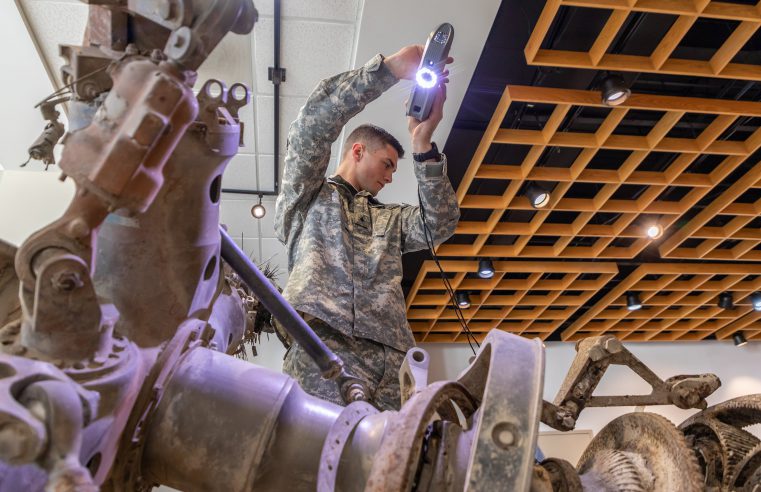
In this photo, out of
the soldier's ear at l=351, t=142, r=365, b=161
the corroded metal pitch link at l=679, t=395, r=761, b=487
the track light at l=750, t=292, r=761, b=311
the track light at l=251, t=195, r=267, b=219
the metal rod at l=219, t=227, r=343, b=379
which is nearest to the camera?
the corroded metal pitch link at l=679, t=395, r=761, b=487

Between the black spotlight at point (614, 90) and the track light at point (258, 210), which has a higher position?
the black spotlight at point (614, 90)

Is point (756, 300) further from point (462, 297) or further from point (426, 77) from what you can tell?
point (426, 77)

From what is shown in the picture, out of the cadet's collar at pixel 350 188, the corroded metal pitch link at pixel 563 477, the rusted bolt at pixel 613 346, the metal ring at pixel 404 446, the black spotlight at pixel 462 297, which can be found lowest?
the corroded metal pitch link at pixel 563 477

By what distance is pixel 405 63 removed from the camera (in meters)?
1.06

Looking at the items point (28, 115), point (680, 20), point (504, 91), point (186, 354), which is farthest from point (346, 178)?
point (28, 115)

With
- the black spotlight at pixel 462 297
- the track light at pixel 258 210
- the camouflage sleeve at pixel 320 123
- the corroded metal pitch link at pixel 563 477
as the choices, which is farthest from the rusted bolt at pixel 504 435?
the black spotlight at pixel 462 297

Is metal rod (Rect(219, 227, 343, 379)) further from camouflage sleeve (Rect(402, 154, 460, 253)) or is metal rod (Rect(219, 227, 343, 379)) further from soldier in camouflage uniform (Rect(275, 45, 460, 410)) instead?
camouflage sleeve (Rect(402, 154, 460, 253))

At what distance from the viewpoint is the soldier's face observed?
1.37 meters

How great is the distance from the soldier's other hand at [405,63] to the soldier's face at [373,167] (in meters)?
0.32

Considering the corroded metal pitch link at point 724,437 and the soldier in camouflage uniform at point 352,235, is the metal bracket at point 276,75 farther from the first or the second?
the corroded metal pitch link at point 724,437

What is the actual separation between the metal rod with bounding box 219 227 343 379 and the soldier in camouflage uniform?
0.66ft

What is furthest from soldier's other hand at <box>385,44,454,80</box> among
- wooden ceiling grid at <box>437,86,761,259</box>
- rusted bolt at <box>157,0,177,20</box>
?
wooden ceiling grid at <box>437,86,761,259</box>

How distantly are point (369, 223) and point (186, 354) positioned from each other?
80 cm

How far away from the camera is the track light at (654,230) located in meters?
3.25
